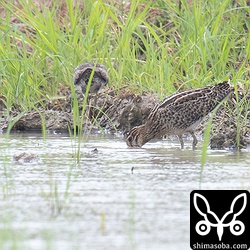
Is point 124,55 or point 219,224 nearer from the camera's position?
point 219,224

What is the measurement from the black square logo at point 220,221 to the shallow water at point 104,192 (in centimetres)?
6

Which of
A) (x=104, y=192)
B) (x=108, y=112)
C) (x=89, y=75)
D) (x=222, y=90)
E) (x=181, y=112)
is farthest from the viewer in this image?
(x=108, y=112)

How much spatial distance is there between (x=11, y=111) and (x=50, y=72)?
0.72 meters

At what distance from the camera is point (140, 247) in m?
4.38

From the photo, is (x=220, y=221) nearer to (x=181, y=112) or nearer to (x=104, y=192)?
(x=104, y=192)

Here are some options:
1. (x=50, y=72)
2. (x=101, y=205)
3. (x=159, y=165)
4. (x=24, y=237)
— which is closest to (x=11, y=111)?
(x=50, y=72)

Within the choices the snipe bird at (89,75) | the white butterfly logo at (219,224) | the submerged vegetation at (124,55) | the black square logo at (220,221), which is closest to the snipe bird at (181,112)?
the submerged vegetation at (124,55)

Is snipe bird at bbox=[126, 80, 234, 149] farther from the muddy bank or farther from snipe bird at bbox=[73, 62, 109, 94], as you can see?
snipe bird at bbox=[73, 62, 109, 94]

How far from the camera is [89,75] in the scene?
9672 mm

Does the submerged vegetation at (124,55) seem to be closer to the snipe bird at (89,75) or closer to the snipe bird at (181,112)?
the snipe bird at (89,75)

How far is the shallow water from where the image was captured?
4590 mm

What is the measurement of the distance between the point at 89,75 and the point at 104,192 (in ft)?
13.4

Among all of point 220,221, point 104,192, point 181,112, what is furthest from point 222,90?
point 220,221

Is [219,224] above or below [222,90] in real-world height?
below
